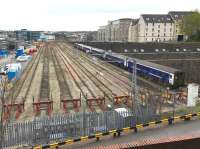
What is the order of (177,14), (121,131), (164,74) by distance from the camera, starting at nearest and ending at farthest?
(121,131) < (164,74) < (177,14)

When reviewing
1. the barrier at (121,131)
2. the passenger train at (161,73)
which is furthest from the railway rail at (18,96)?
the passenger train at (161,73)

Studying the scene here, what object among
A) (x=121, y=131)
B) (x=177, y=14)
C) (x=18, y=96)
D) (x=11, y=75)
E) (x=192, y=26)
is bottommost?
(x=18, y=96)

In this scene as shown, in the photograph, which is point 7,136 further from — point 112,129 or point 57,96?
point 57,96

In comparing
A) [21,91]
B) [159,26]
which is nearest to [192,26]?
[159,26]

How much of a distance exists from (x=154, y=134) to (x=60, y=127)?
5314mm

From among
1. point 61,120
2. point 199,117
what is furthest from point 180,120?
point 61,120

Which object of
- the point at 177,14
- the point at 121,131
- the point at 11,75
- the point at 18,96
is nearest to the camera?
the point at 121,131

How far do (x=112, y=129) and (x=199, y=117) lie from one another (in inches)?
259

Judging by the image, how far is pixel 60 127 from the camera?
627 inches

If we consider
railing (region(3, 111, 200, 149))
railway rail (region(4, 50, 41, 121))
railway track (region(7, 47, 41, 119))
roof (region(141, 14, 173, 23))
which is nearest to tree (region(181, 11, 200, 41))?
roof (region(141, 14, 173, 23))

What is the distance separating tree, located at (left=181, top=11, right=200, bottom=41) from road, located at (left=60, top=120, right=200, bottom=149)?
9287 centimetres

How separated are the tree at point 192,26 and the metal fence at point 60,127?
95552 mm

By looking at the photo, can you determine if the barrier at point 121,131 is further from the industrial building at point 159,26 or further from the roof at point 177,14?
the roof at point 177,14

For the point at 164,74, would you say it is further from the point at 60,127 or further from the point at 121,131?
the point at 60,127
